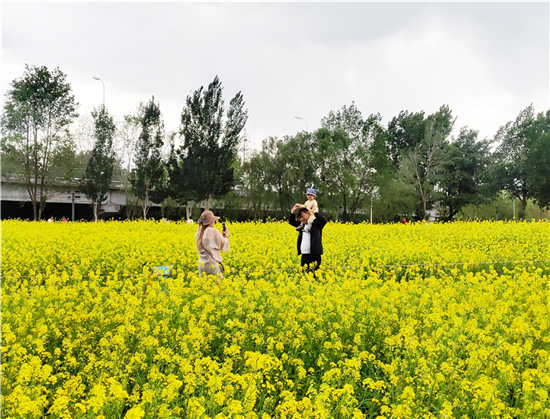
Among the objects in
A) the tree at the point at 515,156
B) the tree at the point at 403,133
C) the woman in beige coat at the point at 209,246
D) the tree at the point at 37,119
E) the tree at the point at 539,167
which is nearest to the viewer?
the woman in beige coat at the point at 209,246

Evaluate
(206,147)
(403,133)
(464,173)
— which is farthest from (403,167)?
(206,147)

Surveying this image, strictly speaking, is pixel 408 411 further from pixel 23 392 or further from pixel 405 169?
pixel 405 169

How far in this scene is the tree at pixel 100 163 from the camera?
33.4 m

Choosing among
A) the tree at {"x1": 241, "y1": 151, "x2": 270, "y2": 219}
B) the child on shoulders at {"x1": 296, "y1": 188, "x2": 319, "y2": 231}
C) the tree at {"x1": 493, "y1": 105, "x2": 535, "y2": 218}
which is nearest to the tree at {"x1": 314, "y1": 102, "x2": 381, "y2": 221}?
the tree at {"x1": 241, "y1": 151, "x2": 270, "y2": 219}

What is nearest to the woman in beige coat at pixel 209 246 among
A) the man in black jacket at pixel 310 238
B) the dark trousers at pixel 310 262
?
the man in black jacket at pixel 310 238

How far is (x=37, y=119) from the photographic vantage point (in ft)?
102

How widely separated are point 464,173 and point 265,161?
20.7 meters

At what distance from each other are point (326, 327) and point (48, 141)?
3236cm

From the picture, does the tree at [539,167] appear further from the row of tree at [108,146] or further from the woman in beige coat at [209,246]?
the woman in beige coat at [209,246]

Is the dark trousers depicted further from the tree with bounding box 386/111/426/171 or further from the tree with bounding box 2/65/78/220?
the tree with bounding box 386/111/426/171

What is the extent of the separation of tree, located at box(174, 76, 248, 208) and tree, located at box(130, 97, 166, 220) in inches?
73.2

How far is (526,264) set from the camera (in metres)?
9.94

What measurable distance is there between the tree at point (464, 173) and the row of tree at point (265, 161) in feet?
0.33

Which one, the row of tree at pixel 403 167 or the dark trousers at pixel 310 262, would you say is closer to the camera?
the dark trousers at pixel 310 262
